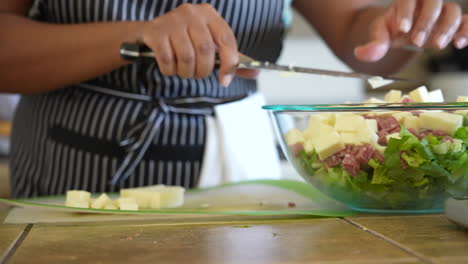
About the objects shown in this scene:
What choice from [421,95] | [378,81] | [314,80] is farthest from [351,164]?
[314,80]

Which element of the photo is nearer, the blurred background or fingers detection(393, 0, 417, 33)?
fingers detection(393, 0, 417, 33)

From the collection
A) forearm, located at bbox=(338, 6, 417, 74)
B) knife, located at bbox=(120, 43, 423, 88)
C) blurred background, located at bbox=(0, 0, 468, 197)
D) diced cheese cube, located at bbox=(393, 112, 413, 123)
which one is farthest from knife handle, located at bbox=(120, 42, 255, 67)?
blurred background, located at bbox=(0, 0, 468, 197)

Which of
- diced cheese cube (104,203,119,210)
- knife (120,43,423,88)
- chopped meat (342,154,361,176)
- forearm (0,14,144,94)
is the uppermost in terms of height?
forearm (0,14,144,94)

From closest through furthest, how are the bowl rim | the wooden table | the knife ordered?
1. the wooden table
2. the bowl rim
3. the knife

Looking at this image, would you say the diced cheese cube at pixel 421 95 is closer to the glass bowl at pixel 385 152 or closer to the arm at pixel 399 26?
the glass bowl at pixel 385 152

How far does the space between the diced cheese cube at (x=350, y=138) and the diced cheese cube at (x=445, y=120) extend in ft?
0.23

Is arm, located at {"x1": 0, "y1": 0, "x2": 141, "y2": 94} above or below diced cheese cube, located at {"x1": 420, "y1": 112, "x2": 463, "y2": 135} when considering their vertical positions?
above

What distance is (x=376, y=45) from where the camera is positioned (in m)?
0.86

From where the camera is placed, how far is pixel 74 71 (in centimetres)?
94

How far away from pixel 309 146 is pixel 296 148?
0.08ft

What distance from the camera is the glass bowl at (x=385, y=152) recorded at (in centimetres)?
57

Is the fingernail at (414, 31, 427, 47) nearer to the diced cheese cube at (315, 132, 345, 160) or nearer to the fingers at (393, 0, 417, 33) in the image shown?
the fingers at (393, 0, 417, 33)

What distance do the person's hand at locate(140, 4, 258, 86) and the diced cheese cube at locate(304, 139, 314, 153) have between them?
18cm

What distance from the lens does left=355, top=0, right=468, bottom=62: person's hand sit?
0.83 m
